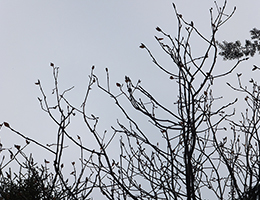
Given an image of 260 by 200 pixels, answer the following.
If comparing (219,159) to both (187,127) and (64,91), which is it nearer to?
(187,127)

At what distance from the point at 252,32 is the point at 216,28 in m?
5.67

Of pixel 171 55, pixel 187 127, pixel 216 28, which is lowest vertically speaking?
pixel 187 127

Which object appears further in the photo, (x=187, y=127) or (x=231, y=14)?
(x=231, y=14)

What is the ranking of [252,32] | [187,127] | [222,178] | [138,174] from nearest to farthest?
1. [187,127]
2. [138,174]
3. [222,178]
4. [252,32]

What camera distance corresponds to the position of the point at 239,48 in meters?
8.57

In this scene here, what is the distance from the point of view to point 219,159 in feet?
16.4

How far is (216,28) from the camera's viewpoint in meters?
3.60

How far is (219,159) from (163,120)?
83.8 inches

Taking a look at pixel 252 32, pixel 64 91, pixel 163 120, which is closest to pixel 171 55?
pixel 163 120

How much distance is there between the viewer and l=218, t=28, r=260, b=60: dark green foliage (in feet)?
27.8

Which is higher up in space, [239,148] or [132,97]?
[239,148]

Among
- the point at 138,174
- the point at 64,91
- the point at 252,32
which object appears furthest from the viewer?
the point at 252,32

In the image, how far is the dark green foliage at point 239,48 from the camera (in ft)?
27.8

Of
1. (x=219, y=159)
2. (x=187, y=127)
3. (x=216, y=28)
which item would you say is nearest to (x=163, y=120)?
(x=187, y=127)
